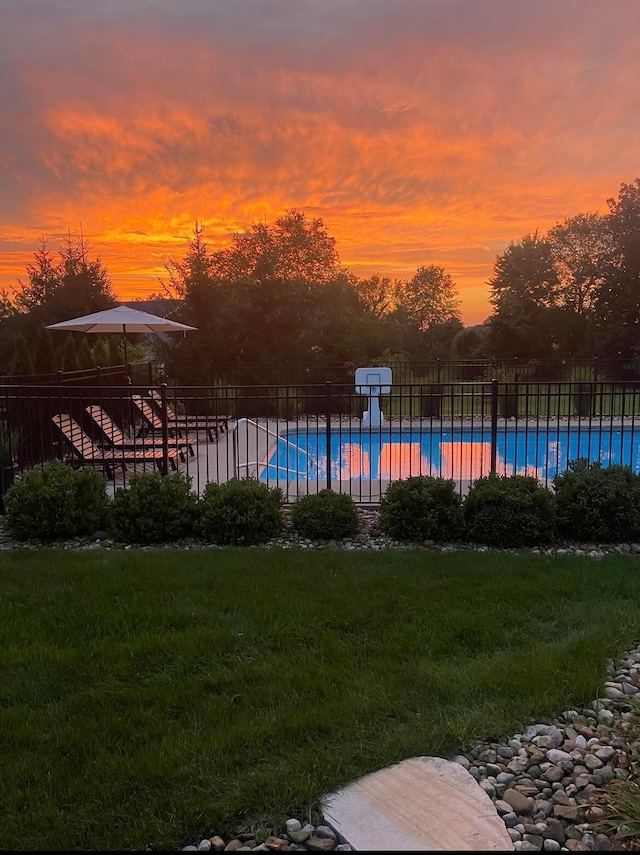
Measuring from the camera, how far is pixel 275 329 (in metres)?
22.8

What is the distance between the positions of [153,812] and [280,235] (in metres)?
24.9

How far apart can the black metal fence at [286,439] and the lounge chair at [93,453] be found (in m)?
0.02

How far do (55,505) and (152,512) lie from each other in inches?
37.6

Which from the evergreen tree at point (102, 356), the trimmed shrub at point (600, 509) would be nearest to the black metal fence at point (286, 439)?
the trimmed shrub at point (600, 509)

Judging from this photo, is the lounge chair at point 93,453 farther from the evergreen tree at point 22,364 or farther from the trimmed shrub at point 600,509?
the trimmed shrub at point 600,509

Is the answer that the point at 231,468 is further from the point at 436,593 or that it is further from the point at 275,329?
the point at 275,329

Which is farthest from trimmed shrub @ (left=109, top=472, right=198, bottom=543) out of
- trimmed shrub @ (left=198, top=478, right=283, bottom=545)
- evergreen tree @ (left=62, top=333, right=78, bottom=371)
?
evergreen tree @ (left=62, top=333, right=78, bottom=371)

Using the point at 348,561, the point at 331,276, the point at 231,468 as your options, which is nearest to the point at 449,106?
the point at 231,468

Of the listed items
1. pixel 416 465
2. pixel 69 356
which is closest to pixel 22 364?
pixel 69 356

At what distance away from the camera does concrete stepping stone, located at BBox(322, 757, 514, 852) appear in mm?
2262

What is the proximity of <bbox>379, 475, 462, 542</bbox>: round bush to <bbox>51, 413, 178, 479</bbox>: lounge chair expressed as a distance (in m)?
3.98

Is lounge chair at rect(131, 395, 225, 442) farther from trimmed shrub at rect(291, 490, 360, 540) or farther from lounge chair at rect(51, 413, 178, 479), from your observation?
trimmed shrub at rect(291, 490, 360, 540)

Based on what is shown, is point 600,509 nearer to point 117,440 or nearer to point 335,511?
point 335,511

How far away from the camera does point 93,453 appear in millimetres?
9406
